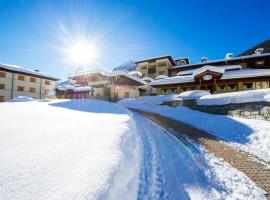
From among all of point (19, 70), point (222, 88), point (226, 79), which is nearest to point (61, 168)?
point (226, 79)

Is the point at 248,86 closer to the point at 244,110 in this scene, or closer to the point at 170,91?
the point at 170,91

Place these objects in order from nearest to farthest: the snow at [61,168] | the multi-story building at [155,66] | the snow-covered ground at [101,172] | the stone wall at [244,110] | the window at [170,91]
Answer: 1. the snow at [61,168]
2. the snow-covered ground at [101,172]
3. the stone wall at [244,110]
4. the window at [170,91]
5. the multi-story building at [155,66]

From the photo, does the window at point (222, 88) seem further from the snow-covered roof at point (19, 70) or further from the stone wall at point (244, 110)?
the snow-covered roof at point (19, 70)

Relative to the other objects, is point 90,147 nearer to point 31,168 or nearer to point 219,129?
point 31,168

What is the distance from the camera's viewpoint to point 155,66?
1720 inches

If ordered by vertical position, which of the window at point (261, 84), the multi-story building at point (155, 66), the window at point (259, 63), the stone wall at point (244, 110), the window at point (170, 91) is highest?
the multi-story building at point (155, 66)

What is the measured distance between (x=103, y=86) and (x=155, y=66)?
17.4 metres

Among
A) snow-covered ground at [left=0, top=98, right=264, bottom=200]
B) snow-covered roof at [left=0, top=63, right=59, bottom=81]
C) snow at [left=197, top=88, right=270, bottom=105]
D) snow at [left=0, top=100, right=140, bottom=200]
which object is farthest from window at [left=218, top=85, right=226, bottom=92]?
snow-covered roof at [left=0, top=63, right=59, bottom=81]

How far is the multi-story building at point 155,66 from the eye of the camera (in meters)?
41.7

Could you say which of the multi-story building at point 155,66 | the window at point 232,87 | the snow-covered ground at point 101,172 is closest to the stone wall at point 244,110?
the snow-covered ground at point 101,172

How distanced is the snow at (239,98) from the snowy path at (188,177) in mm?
6919

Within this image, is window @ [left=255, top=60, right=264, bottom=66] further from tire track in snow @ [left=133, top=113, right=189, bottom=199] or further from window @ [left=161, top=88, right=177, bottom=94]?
tire track in snow @ [left=133, top=113, right=189, bottom=199]

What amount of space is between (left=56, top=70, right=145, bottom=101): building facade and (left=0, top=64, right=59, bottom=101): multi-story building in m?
3.87

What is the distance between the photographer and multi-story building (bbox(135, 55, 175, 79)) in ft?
137
